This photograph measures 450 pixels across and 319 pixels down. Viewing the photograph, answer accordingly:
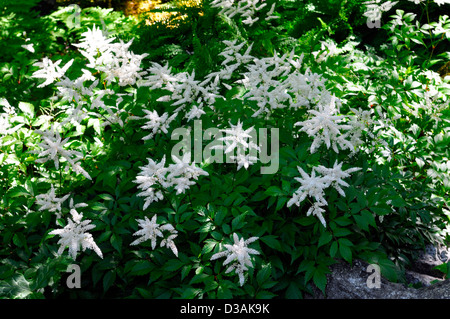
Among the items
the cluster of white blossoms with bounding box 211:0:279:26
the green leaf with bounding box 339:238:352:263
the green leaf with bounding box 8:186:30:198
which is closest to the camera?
the green leaf with bounding box 339:238:352:263

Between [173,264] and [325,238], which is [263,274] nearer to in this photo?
[325,238]

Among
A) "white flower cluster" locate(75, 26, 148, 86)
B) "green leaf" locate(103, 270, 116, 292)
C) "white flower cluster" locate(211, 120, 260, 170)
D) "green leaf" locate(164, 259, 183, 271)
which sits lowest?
"green leaf" locate(103, 270, 116, 292)

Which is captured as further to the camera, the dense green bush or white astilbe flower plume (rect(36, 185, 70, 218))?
white astilbe flower plume (rect(36, 185, 70, 218))

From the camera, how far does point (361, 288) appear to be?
301 centimetres

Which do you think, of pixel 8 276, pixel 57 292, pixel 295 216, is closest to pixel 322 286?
pixel 295 216

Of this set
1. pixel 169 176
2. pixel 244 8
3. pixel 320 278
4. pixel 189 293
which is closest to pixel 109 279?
pixel 189 293

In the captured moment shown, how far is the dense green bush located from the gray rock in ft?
0.46

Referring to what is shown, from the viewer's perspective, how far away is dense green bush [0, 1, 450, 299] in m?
2.74

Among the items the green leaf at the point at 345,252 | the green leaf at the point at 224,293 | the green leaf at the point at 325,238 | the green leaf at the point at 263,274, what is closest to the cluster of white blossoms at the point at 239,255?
the green leaf at the point at 224,293

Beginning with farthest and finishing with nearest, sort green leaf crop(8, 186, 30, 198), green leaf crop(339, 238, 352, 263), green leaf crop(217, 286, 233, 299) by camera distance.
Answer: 1. green leaf crop(8, 186, 30, 198)
2. green leaf crop(339, 238, 352, 263)
3. green leaf crop(217, 286, 233, 299)

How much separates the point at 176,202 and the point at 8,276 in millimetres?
1216

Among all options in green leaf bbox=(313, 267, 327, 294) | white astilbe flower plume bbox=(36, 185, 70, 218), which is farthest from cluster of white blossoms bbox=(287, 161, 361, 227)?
white astilbe flower plume bbox=(36, 185, 70, 218)

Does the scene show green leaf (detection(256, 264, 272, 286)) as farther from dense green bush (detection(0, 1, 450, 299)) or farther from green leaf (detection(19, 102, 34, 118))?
green leaf (detection(19, 102, 34, 118))

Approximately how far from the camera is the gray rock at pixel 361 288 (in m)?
2.90
